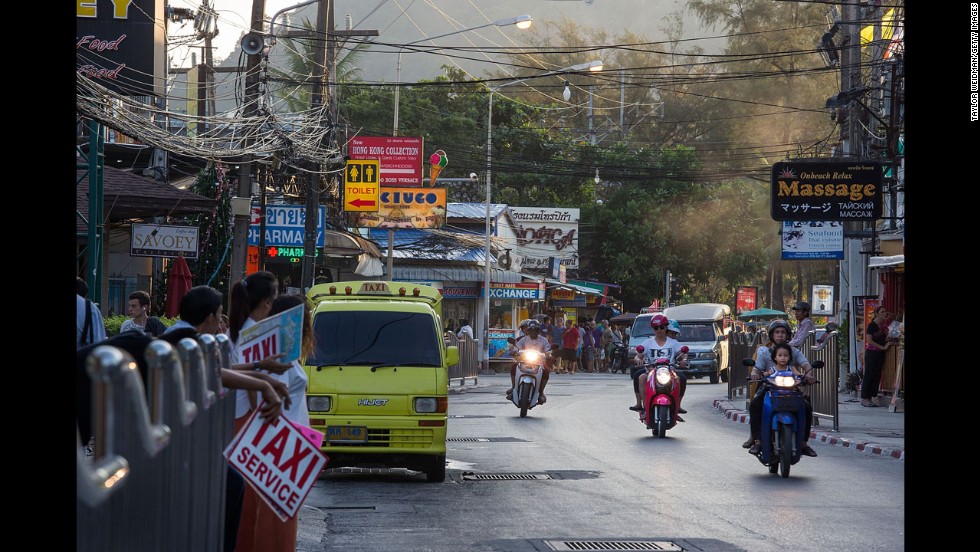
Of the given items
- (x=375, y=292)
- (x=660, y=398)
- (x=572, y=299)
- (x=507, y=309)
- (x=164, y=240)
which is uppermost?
(x=164, y=240)

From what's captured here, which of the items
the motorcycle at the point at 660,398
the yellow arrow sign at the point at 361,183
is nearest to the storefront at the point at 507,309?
the yellow arrow sign at the point at 361,183

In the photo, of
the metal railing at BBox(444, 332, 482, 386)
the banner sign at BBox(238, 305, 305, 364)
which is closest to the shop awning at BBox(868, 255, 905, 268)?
the metal railing at BBox(444, 332, 482, 386)

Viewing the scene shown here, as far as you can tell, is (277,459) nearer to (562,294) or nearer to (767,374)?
(767,374)

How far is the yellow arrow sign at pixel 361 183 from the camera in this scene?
108 feet

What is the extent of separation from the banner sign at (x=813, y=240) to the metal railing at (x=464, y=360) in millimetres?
8440

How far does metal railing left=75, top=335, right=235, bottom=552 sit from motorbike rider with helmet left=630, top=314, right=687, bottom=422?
12472 mm

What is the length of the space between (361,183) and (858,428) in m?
16.5

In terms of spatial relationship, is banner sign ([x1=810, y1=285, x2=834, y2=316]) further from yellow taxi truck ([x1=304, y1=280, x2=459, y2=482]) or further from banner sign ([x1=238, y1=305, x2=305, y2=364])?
banner sign ([x1=238, y1=305, x2=305, y2=364])

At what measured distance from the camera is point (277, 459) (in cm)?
616

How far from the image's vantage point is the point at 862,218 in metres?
25.8

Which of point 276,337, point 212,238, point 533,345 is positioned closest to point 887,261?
point 533,345

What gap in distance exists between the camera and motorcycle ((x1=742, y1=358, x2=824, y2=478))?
1368 centimetres

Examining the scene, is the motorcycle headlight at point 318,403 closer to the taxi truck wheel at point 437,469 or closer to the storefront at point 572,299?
the taxi truck wheel at point 437,469
